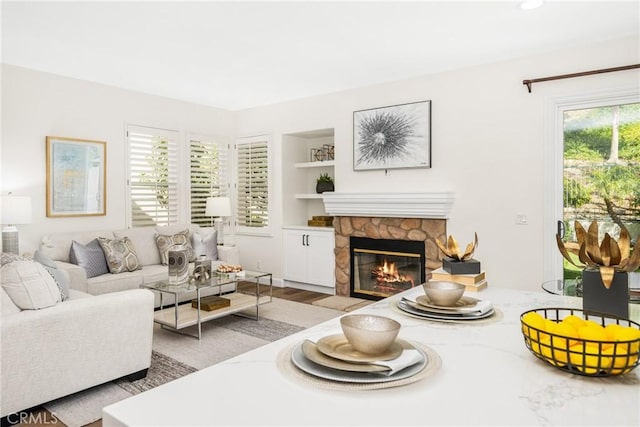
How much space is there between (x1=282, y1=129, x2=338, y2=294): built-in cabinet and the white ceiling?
52.2 inches

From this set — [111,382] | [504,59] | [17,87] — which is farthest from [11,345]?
[504,59]

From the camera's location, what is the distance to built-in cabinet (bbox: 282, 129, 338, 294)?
5539 mm

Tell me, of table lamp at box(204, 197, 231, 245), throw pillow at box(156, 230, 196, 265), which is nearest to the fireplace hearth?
table lamp at box(204, 197, 231, 245)

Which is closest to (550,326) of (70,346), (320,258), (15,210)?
(70,346)

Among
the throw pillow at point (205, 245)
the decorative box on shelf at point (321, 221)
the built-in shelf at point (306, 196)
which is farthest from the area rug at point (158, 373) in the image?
the built-in shelf at point (306, 196)

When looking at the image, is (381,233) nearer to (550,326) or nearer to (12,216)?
(12,216)

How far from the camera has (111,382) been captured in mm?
2768

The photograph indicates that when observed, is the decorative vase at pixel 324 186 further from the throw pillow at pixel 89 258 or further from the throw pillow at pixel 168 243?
the throw pillow at pixel 89 258

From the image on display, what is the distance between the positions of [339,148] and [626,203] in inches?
120

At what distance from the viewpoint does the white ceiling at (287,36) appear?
308 cm

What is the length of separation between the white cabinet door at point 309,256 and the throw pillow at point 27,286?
11.3ft

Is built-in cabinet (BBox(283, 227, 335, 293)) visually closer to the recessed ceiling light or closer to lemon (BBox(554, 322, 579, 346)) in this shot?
the recessed ceiling light

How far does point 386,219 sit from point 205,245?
225cm

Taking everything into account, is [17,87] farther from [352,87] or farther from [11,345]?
[352,87]
